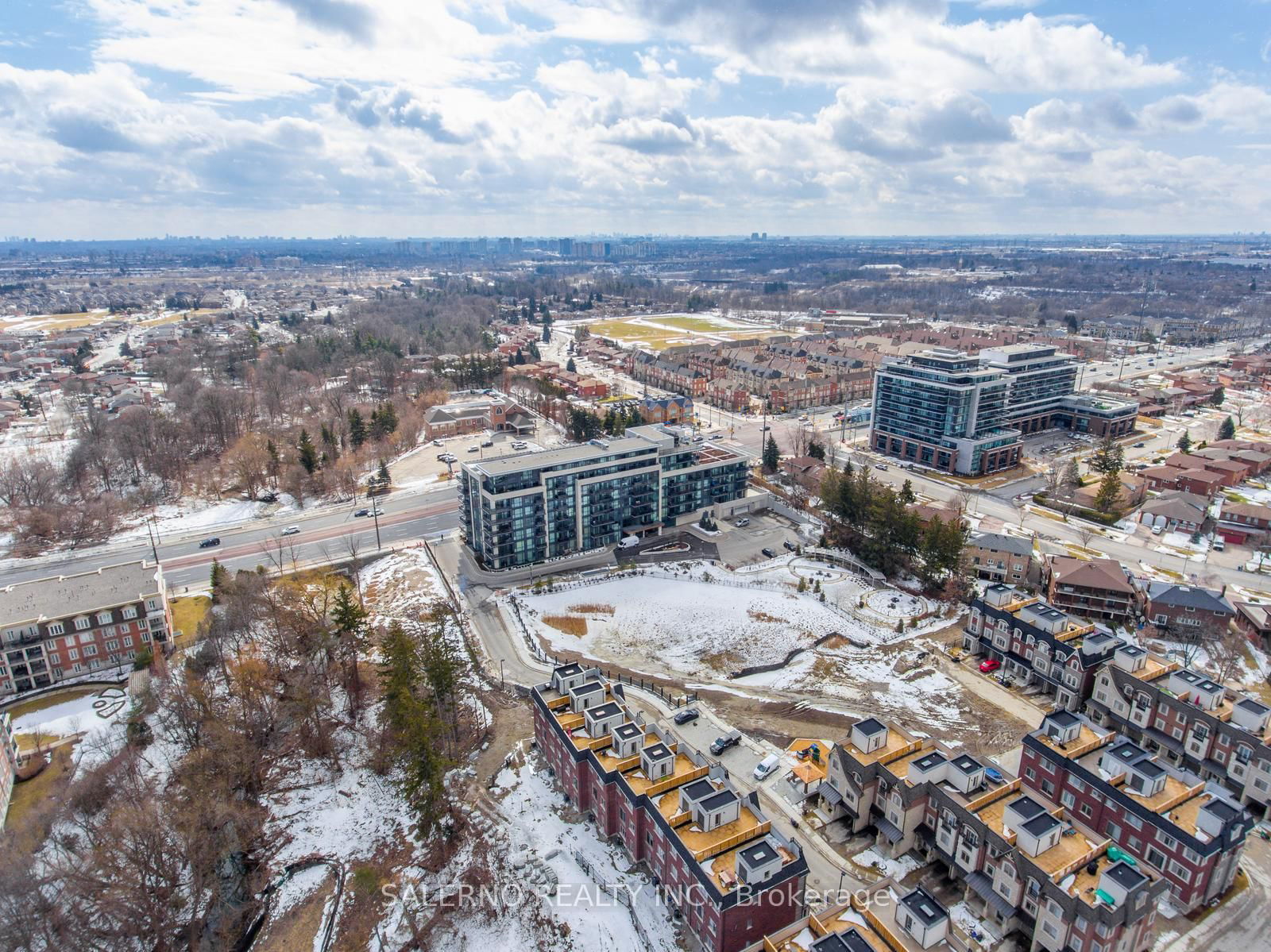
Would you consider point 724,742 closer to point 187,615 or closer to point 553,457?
point 553,457

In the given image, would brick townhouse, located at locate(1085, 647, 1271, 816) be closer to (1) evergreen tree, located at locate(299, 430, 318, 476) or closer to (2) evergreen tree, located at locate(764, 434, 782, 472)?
(2) evergreen tree, located at locate(764, 434, 782, 472)

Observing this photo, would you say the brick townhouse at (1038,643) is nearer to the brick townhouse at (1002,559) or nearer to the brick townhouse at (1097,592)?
the brick townhouse at (1097,592)

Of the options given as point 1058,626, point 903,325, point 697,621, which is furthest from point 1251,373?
point 697,621

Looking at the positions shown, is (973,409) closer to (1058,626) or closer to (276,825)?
(1058,626)

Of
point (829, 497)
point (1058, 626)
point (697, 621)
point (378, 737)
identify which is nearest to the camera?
point (378, 737)

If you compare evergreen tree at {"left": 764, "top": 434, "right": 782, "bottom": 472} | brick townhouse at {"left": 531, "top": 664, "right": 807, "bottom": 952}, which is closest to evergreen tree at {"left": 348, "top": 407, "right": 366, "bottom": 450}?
evergreen tree at {"left": 764, "top": 434, "right": 782, "bottom": 472}
